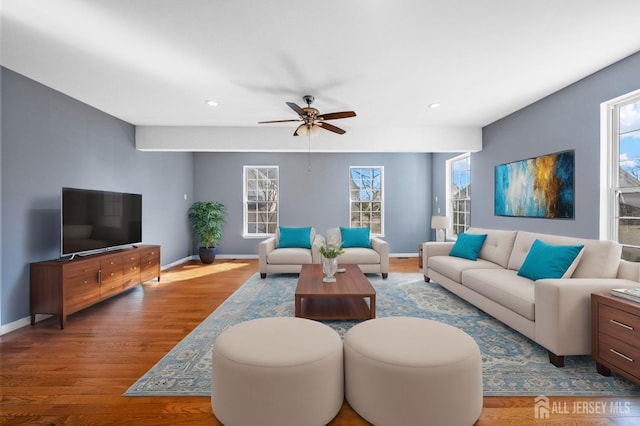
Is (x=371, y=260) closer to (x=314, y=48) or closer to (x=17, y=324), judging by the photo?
(x=314, y=48)

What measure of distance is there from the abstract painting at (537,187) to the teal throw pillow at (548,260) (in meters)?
0.95

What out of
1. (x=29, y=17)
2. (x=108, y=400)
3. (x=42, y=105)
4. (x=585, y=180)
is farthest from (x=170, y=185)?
(x=585, y=180)

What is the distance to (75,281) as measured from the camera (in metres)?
2.95

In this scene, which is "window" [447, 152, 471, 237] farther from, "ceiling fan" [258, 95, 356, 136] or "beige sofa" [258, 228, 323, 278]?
"ceiling fan" [258, 95, 356, 136]

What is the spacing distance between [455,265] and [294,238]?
2660 mm

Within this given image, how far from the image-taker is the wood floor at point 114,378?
5.24 feet

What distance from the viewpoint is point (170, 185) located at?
5.68 m

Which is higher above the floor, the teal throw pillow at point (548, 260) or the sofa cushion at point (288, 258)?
the teal throw pillow at point (548, 260)

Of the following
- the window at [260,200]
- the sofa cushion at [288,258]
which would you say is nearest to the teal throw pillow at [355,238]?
the sofa cushion at [288,258]

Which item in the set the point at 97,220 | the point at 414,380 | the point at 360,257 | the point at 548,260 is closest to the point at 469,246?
the point at 548,260

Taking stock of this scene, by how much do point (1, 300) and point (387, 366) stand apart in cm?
358

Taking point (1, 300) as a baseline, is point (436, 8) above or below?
above

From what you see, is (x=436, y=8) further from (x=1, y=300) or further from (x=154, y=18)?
(x=1, y=300)

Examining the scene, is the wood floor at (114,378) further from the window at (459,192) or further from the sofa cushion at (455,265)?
the window at (459,192)
